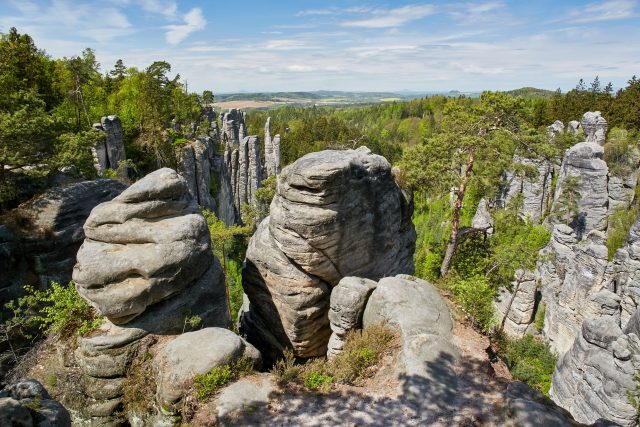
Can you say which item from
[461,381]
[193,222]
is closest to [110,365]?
[193,222]

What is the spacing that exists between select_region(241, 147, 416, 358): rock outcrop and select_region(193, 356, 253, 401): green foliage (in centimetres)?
447

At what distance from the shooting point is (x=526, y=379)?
1897cm

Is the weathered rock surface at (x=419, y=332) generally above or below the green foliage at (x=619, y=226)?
above

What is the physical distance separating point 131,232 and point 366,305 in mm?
7057

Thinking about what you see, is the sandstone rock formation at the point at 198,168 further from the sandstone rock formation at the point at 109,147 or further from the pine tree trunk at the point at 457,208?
the pine tree trunk at the point at 457,208

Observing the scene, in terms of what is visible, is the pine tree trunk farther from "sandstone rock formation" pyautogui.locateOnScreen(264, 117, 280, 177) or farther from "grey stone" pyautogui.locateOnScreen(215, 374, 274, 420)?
"sandstone rock formation" pyautogui.locateOnScreen(264, 117, 280, 177)

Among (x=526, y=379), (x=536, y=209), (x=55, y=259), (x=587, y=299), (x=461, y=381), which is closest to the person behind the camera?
(x=461, y=381)

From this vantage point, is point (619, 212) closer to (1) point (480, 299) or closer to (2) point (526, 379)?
(2) point (526, 379)

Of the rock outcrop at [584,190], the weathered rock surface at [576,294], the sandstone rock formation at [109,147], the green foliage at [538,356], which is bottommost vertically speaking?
the green foliage at [538,356]

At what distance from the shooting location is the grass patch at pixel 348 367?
8.75m

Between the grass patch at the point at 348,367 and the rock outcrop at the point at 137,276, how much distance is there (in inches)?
152

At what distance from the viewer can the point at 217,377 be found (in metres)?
8.50

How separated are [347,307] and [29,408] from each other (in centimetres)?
755

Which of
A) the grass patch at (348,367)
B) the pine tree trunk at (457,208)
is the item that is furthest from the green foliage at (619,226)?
the grass patch at (348,367)
